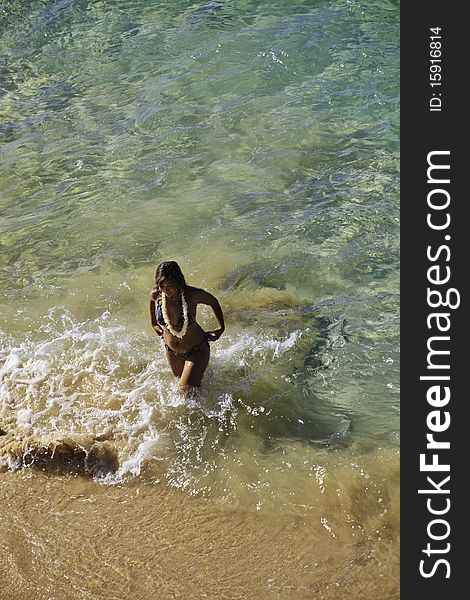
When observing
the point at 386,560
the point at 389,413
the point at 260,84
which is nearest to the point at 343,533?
the point at 386,560

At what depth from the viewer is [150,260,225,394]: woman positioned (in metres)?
5.48

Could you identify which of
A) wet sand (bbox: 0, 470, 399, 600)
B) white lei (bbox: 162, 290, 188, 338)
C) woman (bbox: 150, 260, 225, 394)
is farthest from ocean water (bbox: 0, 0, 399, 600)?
white lei (bbox: 162, 290, 188, 338)

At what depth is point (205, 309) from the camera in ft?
23.8

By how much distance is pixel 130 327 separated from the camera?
22.5 feet

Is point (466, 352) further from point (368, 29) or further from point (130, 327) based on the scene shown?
point (368, 29)

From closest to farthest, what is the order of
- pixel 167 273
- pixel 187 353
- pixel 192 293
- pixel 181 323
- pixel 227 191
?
pixel 167 273
pixel 192 293
pixel 181 323
pixel 187 353
pixel 227 191

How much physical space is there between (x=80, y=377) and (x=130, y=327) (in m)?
0.78

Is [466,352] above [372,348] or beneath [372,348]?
above

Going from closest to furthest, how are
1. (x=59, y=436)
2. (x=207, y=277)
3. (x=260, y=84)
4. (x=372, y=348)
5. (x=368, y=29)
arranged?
(x=59, y=436) < (x=372, y=348) < (x=207, y=277) < (x=260, y=84) < (x=368, y=29)

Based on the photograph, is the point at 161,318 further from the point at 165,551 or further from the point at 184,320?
the point at 165,551

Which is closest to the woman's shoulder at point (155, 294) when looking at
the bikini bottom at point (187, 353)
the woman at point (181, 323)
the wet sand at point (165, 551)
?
the woman at point (181, 323)

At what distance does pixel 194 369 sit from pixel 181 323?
0.42 m

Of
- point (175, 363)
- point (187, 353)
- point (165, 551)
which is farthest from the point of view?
point (175, 363)

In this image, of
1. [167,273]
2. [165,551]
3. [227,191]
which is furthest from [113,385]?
[227,191]
